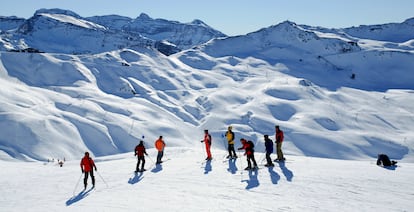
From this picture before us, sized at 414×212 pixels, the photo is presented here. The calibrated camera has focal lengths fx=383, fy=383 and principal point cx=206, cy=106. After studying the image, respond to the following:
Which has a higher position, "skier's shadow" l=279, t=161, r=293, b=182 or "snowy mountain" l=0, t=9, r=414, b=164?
"snowy mountain" l=0, t=9, r=414, b=164

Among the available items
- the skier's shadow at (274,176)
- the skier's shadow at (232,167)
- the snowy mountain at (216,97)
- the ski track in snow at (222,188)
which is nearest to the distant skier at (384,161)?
the ski track in snow at (222,188)

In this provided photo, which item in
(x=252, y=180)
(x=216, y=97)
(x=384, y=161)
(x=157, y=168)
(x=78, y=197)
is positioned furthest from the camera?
(x=216, y=97)

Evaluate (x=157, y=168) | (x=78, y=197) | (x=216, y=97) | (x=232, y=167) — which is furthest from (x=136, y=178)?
(x=216, y=97)

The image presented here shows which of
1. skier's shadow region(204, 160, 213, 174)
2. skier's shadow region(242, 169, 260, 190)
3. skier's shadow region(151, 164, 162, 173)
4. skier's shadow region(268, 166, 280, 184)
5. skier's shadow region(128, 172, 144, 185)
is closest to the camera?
skier's shadow region(242, 169, 260, 190)

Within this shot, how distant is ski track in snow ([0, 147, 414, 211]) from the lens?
14.9 metres

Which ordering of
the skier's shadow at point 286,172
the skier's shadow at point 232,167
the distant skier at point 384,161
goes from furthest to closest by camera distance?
the distant skier at point 384,161
the skier's shadow at point 232,167
the skier's shadow at point 286,172

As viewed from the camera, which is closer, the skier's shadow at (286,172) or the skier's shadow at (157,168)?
the skier's shadow at (286,172)

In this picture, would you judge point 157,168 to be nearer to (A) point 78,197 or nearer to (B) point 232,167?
(B) point 232,167

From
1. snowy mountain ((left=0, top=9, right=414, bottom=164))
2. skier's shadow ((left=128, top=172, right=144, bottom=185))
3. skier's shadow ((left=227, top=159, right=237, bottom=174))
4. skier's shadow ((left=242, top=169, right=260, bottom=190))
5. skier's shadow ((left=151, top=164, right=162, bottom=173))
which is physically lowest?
skier's shadow ((left=128, top=172, right=144, bottom=185))

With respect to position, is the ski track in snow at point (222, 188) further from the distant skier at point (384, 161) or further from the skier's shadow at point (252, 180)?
the distant skier at point (384, 161)

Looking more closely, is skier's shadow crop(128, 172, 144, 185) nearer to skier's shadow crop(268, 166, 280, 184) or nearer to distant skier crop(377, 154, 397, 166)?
skier's shadow crop(268, 166, 280, 184)

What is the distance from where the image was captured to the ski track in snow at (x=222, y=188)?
14.9m

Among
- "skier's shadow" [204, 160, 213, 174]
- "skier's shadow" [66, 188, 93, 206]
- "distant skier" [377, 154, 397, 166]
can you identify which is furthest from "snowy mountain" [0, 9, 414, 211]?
"distant skier" [377, 154, 397, 166]

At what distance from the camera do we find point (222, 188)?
16953 millimetres
